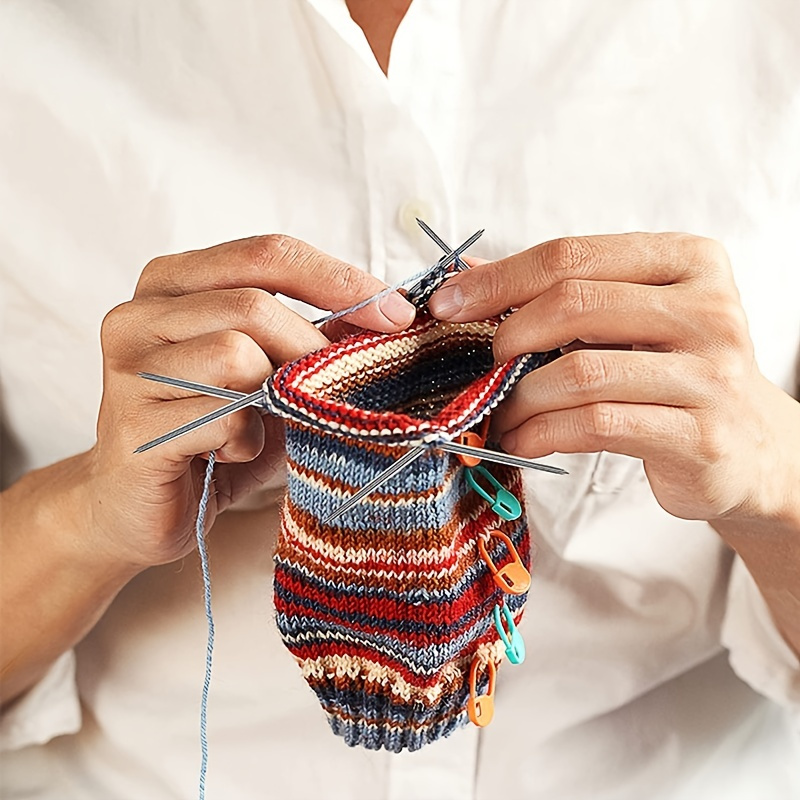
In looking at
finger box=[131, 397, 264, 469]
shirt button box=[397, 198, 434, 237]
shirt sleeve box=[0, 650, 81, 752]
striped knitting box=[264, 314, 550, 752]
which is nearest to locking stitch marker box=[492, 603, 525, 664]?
striped knitting box=[264, 314, 550, 752]

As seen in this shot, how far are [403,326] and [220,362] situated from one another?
0.15 meters

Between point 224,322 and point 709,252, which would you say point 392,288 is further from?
point 709,252

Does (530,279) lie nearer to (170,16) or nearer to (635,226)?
(635,226)

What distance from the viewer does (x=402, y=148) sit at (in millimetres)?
936

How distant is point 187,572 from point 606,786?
20.8 inches

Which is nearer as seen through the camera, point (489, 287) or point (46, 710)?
point (489, 287)

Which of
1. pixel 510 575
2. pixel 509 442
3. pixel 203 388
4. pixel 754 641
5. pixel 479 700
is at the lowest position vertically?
pixel 754 641

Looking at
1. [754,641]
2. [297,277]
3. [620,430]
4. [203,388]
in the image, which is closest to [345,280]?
[297,277]

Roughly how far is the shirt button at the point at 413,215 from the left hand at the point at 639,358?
168 millimetres

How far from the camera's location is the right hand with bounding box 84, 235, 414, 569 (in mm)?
782

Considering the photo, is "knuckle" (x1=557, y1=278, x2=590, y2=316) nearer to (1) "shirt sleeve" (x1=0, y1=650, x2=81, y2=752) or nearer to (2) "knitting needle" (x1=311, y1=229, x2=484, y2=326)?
(2) "knitting needle" (x1=311, y1=229, x2=484, y2=326)

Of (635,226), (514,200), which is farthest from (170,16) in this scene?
(635,226)

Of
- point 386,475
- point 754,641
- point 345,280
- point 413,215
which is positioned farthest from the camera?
point 754,641

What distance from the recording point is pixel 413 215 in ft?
3.14
